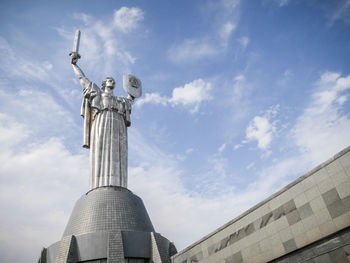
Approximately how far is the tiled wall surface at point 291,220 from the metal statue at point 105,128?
744cm

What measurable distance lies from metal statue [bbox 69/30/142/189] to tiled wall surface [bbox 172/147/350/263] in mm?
7439

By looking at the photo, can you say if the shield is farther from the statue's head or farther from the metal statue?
the statue's head

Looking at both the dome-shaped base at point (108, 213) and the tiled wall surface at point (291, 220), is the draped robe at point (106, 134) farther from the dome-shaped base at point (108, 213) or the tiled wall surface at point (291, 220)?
the tiled wall surface at point (291, 220)

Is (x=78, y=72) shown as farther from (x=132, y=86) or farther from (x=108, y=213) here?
(x=108, y=213)

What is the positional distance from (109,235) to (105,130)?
7.20 m

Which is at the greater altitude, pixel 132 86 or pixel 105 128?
pixel 132 86

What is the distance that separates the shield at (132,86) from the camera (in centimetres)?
2203

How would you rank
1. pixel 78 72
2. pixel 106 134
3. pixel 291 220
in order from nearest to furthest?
pixel 291 220, pixel 106 134, pixel 78 72

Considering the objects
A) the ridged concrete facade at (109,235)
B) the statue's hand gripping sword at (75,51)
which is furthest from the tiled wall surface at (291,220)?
the statue's hand gripping sword at (75,51)

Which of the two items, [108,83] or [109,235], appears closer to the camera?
[109,235]

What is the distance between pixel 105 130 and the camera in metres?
19.0

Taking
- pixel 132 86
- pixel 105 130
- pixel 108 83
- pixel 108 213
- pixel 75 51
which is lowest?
pixel 108 213

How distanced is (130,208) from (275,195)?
26.1 ft

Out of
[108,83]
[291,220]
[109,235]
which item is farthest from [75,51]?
[291,220]
